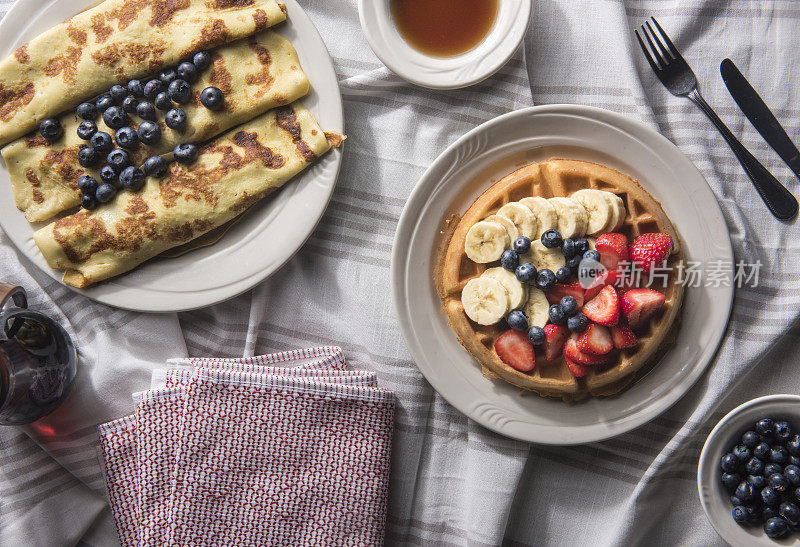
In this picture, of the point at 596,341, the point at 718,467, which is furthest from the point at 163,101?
the point at 718,467

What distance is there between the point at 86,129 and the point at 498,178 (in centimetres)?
162

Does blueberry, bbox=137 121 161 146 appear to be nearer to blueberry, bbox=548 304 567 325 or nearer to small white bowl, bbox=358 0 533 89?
small white bowl, bbox=358 0 533 89

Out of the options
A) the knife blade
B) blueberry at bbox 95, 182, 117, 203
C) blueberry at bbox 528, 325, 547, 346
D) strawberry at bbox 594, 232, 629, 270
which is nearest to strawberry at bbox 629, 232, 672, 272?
strawberry at bbox 594, 232, 629, 270

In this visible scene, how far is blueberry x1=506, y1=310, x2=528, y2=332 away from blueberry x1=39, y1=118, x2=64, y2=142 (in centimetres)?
188

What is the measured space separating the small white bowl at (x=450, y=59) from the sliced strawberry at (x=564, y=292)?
2.84ft

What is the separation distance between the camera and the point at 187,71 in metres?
2.47

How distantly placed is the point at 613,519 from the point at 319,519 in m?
1.17

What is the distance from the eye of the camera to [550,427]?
2.48m

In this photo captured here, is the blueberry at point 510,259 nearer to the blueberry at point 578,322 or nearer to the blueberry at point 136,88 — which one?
the blueberry at point 578,322

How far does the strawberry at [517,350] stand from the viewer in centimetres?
234

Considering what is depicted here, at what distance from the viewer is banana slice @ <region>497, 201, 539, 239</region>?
2318 millimetres

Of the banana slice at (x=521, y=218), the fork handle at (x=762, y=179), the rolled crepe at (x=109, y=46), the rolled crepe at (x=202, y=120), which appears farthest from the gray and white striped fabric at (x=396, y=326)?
the banana slice at (x=521, y=218)

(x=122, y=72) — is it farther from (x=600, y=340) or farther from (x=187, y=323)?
(x=600, y=340)

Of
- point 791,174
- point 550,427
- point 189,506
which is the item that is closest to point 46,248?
point 189,506
